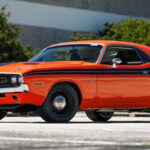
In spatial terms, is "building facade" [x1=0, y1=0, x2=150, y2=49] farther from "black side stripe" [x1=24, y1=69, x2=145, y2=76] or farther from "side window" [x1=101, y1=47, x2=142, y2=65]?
"black side stripe" [x1=24, y1=69, x2=145, y2=76]

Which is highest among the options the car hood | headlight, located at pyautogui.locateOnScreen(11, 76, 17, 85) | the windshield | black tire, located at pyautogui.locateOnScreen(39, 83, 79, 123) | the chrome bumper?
the windshield

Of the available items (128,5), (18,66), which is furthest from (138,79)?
(128,5)

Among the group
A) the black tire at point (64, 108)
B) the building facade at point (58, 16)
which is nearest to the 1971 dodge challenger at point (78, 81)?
the black tire at point (64, 108)

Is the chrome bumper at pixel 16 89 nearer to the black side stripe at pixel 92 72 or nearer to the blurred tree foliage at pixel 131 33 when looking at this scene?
the black side stripe at pixel 92 72

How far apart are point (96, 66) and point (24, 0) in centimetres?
3458

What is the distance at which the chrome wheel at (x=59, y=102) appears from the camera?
13133 millimetres

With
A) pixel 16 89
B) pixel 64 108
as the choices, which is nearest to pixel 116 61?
A: pixel 64 108

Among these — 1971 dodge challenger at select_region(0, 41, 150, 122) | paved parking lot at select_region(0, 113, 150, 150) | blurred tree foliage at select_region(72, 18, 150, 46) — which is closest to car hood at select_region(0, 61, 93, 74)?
1971 dodge challenger at select_region(0, 41, 150, 122)

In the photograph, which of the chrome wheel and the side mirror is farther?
the side mirror

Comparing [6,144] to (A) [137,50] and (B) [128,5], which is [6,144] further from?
(B) [128,5]

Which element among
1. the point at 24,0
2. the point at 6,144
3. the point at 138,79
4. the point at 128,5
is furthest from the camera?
the point at 128,5

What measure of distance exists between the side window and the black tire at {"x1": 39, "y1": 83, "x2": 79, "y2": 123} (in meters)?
1.43

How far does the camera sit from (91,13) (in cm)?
5288

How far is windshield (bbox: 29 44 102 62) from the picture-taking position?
553 inches
